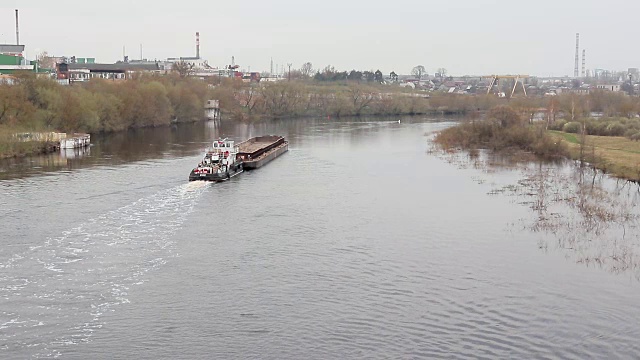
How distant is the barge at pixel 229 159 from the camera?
25945 millimetres

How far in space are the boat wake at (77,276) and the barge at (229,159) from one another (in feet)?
18.2

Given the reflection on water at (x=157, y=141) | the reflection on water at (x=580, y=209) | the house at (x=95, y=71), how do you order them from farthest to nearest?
the house at (x=95, y=71), the reflection on water at (x=157, y=141), the reflection on water at (x=580, y=209)

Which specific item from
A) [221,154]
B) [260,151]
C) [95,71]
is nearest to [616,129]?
[260,151]

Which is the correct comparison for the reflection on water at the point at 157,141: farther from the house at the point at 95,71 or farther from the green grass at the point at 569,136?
the house at the point at 95,71

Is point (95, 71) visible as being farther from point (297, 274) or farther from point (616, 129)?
point (297, 274)

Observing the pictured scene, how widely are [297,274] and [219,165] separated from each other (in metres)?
12.4

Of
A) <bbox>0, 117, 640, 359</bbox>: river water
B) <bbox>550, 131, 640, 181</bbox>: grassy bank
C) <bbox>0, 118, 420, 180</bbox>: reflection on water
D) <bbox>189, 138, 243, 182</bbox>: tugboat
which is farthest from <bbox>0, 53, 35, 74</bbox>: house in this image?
<bbox>550, 131, 640, 181</bbox>: grassy bank

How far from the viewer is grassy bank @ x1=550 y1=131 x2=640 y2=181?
26.8 meters

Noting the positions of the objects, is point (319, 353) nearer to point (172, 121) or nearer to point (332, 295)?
point (332, 295)

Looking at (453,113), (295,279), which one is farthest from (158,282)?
(453,113)

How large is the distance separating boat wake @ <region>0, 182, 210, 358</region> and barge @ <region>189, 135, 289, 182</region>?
5.56m

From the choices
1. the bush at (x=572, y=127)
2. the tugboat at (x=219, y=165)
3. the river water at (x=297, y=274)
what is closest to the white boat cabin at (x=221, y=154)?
the tugboat at (x=219, y=165)

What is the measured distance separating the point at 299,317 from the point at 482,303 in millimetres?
3183

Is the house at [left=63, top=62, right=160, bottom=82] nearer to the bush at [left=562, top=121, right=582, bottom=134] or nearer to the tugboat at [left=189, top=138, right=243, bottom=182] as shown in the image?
the bush at [left=562, top=121, right=582, bottom=134]
